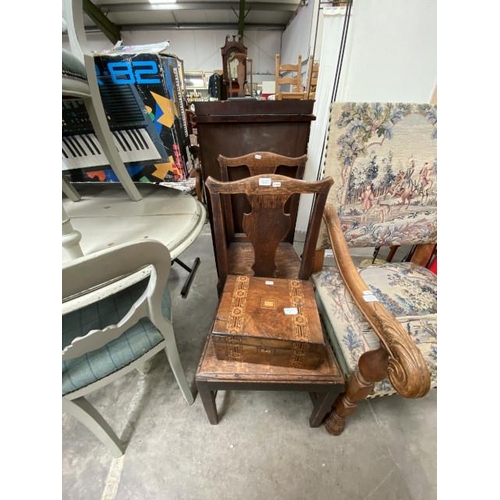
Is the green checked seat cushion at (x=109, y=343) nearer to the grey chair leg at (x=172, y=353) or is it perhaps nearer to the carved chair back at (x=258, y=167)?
the grey chair leg at (x=172, y=353)

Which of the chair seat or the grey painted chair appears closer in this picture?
the grey painted chair

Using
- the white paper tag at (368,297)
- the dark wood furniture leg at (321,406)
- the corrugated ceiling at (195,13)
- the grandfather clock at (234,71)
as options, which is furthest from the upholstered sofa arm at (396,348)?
the corrugated ceiling at (195,13)

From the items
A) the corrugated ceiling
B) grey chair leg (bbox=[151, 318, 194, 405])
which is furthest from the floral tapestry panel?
the corrugated ceiling

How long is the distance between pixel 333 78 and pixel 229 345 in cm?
163

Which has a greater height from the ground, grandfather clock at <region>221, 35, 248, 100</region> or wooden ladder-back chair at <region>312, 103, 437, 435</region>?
grandfather clock at <region>221, 35, 248, 100</region>

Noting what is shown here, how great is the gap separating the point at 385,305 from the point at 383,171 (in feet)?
1.75

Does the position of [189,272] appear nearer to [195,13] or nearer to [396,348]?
[396,348]

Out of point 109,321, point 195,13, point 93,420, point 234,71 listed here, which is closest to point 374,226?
point 109,321

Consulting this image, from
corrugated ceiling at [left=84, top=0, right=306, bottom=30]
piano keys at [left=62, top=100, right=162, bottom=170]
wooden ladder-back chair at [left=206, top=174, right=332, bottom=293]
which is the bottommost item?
wooden ladder-back chair at [left=206, top=174, right=332, bottom=293]

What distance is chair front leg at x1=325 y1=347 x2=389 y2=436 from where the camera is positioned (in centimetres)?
53

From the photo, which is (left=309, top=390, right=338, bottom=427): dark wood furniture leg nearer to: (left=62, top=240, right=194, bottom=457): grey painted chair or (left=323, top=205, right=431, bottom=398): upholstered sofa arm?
(left=323, top=205, right=431, bottom=398): upholstered sofa arm

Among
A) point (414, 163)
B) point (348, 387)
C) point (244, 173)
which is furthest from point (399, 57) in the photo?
point (348, 387)

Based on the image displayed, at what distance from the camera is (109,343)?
64 cm
